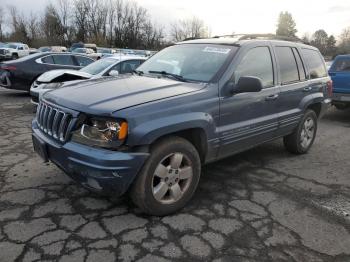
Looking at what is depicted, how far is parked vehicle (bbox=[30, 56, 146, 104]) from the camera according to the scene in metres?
8.05

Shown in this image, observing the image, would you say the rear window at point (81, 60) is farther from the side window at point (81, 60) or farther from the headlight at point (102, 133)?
the headlight at point (102, 133)

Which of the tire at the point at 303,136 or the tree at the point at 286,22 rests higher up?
the tree at the point at 286,22

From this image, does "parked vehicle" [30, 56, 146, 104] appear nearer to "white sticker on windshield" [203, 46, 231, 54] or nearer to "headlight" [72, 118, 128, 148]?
"white sticker on windshield" [203, 46, 231, 54]

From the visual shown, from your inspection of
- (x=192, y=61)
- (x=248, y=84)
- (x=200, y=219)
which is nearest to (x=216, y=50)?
(x=192, y=61)

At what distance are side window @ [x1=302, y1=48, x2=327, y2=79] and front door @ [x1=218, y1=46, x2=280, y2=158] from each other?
1195 millimetres

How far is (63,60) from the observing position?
11609 millimetres

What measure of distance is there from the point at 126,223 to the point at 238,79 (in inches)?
78.4

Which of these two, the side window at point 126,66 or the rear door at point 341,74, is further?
the side window at point 126,66

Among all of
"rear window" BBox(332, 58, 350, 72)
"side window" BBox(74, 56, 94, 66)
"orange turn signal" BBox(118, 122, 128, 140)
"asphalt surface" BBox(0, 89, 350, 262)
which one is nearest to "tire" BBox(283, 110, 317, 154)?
"asphalt surface" BBox(0, 89, 350, 262)

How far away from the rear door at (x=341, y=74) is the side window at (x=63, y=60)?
7.95 meters

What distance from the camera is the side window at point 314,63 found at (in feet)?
18.5

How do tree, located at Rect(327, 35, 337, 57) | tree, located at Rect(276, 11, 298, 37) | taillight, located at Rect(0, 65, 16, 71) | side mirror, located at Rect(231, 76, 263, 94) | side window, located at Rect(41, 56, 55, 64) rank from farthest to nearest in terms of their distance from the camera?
1. tree, located at Rect(276, 11, 298, 37)
2. tree, located at Rect(327, 35, 337, 57)
3. side window, located at Rect(41, 56, 55, 64)
4. taillight, located at Rect(0, 65, 16, 71)
5. side mirror, located at Rect(231, 76, 263, 94)

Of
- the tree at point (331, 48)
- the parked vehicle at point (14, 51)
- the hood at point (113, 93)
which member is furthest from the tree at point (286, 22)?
the hood at point (113, 93)

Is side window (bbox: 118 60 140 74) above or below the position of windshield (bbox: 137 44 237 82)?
below
